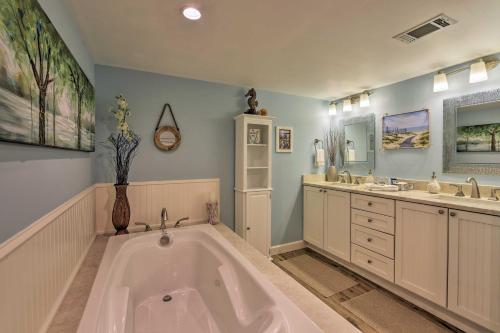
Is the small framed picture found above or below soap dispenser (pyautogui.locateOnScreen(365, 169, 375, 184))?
above

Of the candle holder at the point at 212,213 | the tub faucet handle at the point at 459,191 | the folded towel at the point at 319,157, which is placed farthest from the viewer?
the folded towel at the point at 319,157

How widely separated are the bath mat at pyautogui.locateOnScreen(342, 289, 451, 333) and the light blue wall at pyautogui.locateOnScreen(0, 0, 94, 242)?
2.31 m

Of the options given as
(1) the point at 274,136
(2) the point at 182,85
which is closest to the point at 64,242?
(2) the point at 182,85

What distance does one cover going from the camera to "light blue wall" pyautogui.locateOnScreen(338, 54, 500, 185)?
206 centimetres

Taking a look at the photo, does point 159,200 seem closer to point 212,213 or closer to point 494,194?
point 212,213

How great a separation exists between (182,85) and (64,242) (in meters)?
1.85

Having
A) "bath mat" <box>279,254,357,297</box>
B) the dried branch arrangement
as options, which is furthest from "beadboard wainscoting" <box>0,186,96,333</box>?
"bath mat" <box>279,254,357,297</box>

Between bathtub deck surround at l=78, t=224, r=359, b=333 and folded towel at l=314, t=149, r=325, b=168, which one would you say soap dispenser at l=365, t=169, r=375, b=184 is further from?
bathtub deck surround at l=78, t=224, r=359, b=333

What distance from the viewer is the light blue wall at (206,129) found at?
2201 millimetres

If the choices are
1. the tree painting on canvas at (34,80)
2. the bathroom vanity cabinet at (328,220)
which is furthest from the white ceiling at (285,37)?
the bathroom vanity cabinet at (328,220)

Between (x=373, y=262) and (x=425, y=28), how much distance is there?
82.4 inches

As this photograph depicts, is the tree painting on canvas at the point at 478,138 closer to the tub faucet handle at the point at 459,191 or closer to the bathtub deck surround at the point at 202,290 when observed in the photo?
the tub faucet handle at the point at 459,191

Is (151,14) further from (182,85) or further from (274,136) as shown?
(274,136)

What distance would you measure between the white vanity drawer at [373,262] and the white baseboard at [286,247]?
84cm
